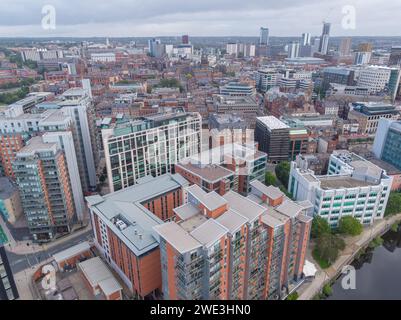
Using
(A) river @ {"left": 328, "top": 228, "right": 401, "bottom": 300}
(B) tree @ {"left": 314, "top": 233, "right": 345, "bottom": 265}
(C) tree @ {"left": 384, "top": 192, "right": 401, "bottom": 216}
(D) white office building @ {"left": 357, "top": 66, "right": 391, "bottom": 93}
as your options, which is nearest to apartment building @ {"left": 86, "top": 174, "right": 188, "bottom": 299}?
(B) tree @ {"left": 314, "top": 233, "right": 345, "bottom": 265}

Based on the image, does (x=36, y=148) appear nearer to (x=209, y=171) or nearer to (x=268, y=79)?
(x=209, y=171)

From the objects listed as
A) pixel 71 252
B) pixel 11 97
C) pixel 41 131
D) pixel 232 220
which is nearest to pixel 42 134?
pixel 41 131

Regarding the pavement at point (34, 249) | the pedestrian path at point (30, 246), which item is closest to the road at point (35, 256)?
the pavement at point (34, 249)

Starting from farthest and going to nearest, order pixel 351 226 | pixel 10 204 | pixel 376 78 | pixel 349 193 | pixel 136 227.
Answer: pixel 376 78
pixel 10 204
pixel 349 193
pixel 351 226
pixel 136 227

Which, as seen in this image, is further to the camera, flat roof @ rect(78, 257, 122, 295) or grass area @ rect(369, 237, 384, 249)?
grass area @ rect(369, 237, 384, 249)

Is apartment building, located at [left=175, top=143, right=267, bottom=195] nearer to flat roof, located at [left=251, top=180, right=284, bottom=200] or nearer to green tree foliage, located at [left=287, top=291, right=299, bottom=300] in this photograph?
flat roof, located at [left=251, top=180, right=284, bottom=200]
